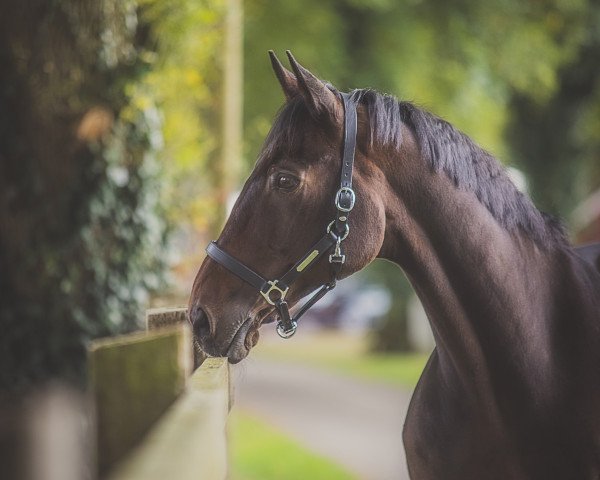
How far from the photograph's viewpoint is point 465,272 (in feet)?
10.2

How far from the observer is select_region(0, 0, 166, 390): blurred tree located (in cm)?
588

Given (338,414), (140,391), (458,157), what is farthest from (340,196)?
(338,414)

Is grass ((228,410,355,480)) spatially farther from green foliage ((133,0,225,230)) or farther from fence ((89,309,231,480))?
fence ((89,309,231,480))

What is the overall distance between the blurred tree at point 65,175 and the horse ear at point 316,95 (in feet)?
9.70

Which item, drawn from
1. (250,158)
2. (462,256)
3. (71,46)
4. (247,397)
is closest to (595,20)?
(250,158)

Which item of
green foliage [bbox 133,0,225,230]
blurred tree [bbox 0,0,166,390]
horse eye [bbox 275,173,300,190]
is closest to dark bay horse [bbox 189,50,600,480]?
horse eye [bbox 275,173,300,190]

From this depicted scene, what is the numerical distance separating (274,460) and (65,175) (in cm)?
484

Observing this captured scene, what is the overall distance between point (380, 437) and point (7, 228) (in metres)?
6.35

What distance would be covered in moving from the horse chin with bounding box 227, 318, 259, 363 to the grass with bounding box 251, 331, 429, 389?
998 centimetres

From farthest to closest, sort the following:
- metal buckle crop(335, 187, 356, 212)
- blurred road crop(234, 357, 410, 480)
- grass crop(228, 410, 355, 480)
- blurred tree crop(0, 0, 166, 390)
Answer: blurred road crop(234, 357, 410, 480) < grass crop(228, 410, 355, 480) < blurred tree crop(0, 0, 166, 390) < metal buckle crop(335, 187, 356, 212)

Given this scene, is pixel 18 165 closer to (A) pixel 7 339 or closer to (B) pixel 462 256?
(A) pixel 7 339

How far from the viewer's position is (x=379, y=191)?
3102 mm

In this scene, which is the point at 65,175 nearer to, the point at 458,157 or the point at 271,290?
the point at 271,290

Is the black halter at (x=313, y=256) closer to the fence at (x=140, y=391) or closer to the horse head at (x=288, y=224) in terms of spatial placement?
the horse head at (x=288, y=224)
